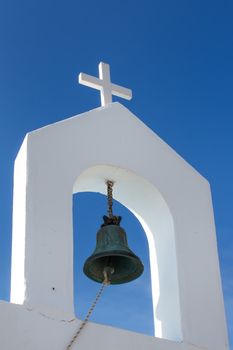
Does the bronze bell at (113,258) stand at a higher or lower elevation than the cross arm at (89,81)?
lower

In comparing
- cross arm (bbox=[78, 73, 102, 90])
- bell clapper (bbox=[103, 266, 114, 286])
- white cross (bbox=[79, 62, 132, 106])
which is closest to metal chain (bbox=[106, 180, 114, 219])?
bell clapper (bbox=[103, 266, 114, 286])

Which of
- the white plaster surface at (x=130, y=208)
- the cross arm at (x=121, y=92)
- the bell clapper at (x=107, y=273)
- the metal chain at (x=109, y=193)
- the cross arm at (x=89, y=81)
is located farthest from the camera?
the cross arm at (x=121, y=92)

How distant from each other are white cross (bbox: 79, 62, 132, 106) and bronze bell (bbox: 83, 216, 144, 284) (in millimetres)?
1287

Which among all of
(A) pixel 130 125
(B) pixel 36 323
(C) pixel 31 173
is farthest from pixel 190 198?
(B) pixel 36 323

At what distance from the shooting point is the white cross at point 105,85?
8.39 metres

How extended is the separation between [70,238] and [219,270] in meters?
1.37

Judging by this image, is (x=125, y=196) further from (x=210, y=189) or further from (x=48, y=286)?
(x=48, y=286)

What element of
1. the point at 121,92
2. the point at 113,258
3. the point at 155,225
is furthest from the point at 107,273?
the point at 121,92

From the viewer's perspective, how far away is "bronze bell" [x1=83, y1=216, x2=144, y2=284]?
294 inches

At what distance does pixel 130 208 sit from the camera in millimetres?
8008

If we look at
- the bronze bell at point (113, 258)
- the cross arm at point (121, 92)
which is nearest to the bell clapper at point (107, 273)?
the bronze bell at point (113, 258)

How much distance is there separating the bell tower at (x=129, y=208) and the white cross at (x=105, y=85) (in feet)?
0.04

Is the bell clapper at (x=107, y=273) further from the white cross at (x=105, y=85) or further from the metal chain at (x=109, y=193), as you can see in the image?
the white cross at (x=105, y=85)

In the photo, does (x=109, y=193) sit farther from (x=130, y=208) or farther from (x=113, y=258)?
(x=113, y=258)
